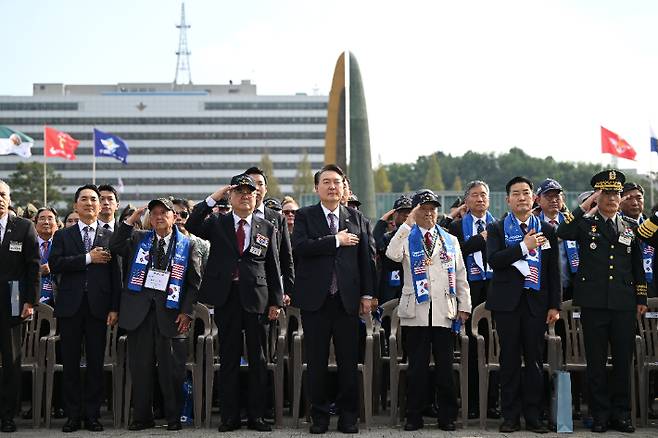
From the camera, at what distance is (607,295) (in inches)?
324

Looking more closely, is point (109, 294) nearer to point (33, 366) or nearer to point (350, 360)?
point (33, 366)

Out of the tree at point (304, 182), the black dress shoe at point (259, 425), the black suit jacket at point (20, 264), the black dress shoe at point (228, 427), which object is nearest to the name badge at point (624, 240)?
the black dress shoe at point (259, 425)

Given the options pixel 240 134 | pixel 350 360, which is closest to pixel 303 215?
pixel 350 360

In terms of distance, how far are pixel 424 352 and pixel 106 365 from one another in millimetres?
3002

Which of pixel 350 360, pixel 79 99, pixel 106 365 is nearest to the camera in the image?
pixel 350 360

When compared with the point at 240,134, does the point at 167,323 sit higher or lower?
lower

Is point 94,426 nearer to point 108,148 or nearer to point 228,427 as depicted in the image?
point 228,427

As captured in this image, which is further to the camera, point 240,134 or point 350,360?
point 240,134

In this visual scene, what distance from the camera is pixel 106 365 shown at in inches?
350

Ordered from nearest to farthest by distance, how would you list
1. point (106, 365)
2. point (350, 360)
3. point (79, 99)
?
point (350, 360) < point (106, 365) < point (79, 99)

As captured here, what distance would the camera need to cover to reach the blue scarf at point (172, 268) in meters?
8.42

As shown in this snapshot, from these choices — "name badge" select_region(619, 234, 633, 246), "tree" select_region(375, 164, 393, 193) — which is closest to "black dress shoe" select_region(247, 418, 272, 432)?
"name badge" select_region(619, 234, 633, 246)

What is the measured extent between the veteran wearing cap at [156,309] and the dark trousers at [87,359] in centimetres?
32

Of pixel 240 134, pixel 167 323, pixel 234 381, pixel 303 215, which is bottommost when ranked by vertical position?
pixel 234 381
